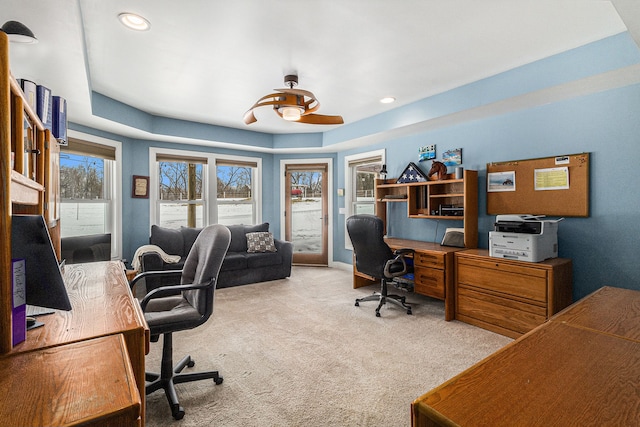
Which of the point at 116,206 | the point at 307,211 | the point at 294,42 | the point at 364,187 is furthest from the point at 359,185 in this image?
the point at 116,206

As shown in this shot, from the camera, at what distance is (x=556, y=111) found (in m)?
3.07

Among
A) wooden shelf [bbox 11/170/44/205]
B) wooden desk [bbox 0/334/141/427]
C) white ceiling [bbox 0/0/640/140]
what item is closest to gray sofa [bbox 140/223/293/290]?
white ceiling [bbox 0/0/640/140]

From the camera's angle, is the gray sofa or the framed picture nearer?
the gray sofa

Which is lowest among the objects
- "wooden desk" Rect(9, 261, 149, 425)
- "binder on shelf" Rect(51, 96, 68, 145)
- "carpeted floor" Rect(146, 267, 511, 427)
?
"carpeted floor" Rect(146, 267, 511, 427)

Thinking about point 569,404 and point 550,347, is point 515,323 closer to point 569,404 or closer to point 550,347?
point 550,347

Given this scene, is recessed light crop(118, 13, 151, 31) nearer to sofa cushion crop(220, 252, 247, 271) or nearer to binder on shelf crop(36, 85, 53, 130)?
binder on shelf crop(36, 85, 53, 130)

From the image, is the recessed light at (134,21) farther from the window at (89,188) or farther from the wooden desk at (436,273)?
the wooden desk at (436,273)

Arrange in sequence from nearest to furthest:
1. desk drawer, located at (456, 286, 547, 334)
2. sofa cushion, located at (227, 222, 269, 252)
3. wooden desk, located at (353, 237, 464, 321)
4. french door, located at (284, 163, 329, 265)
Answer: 1. desk drawer, located at (456, 286, 547, 334)
2. wooden desk, located at (353, 237, 464, 321)
3. sofa cushion, located at (227, 222, 269, 252)
4. french door, located at (284, 163, 329, 265)

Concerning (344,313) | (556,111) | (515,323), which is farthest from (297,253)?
(556,111)

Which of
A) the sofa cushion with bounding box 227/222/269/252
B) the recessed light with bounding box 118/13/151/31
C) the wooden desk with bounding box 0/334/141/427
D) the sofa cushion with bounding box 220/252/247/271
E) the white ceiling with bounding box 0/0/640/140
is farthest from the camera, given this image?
the sofa cushion with bounding box 227/222/269/252

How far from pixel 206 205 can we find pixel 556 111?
5.00 m

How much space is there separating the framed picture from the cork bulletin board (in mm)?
4829

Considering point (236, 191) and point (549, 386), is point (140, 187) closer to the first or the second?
point (236, 191)

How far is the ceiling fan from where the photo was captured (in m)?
2.83
